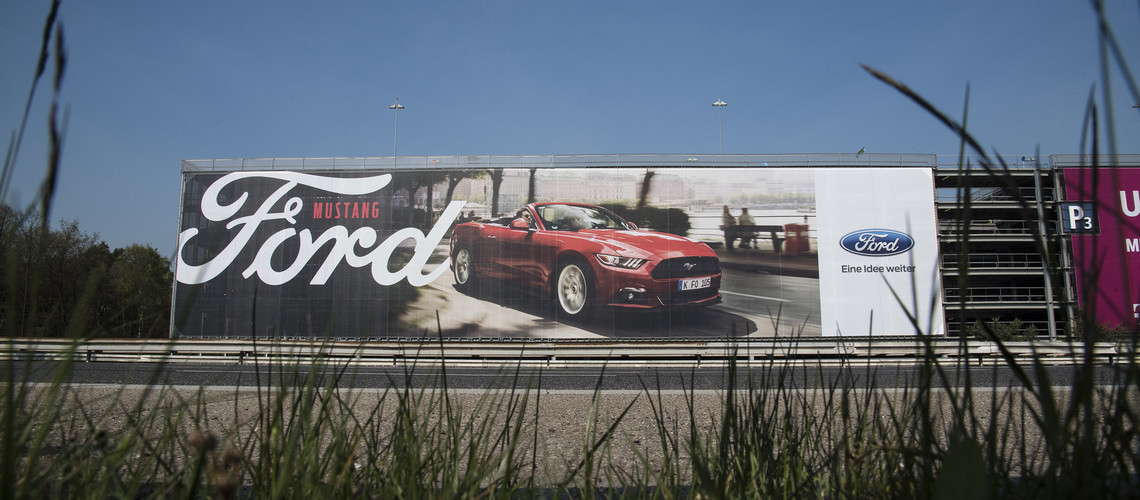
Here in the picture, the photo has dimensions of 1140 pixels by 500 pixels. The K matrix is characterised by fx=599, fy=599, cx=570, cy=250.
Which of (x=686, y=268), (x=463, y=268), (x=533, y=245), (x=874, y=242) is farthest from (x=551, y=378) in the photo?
(x=874, y=242)

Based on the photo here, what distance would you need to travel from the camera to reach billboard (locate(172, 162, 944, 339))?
18.6 meters

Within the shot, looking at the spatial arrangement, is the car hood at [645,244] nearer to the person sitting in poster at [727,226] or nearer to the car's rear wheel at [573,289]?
the person sitting in poster at [727,226]

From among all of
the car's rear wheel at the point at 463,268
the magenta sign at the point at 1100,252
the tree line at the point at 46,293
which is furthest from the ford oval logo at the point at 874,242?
the tree line at the point at 46,293

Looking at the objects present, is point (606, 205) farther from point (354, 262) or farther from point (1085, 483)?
point (1085, 483)

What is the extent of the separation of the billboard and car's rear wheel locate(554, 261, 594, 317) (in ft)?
0.23

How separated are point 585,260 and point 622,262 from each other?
3.51ft

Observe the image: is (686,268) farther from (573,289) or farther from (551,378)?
(551,378)

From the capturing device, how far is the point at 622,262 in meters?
17.3

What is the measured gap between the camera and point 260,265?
1969 cm

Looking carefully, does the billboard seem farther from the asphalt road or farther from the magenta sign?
the magenta sign

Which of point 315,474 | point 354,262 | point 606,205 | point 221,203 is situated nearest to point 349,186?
point 354,262

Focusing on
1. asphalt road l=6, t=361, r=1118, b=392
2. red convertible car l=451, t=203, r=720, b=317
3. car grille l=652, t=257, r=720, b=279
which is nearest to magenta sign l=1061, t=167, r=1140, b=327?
asphalt road l=6, t=361, r=1118, b=392

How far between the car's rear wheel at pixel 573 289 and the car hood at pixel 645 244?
98cm

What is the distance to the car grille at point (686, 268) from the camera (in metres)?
17.8
